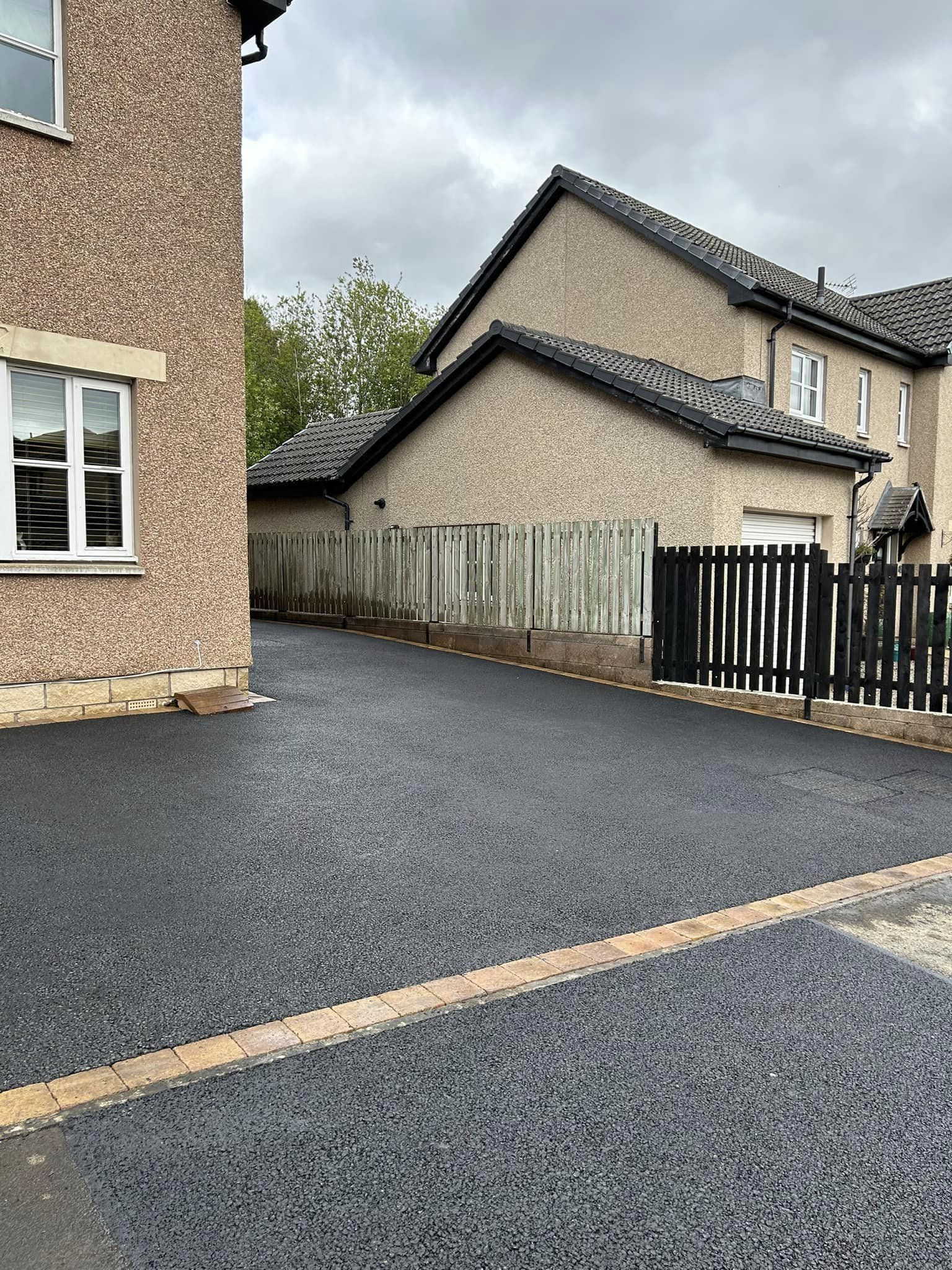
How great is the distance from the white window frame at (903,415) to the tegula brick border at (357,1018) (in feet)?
67.1

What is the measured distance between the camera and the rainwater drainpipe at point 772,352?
18.0 metres

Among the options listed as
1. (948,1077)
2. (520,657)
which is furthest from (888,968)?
(520,657)

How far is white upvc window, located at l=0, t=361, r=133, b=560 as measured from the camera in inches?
323

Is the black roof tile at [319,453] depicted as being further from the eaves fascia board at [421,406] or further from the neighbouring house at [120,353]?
the neighbouring house at [120,353]

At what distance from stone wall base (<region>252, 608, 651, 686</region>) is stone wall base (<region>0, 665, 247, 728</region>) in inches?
204

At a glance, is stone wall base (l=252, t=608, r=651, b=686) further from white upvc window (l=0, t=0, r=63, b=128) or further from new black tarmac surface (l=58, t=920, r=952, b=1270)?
new black tarmac surface (l=58, t=920, r=952, b=1270)

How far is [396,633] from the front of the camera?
17031 mm

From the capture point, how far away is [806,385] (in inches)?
771

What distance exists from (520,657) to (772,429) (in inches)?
195

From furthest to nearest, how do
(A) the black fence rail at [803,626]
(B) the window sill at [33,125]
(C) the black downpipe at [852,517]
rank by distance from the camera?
(C) the black downpipe at [852,517] → (A) the black fence rail at [803,626] → (B) the window sill at [33,125]

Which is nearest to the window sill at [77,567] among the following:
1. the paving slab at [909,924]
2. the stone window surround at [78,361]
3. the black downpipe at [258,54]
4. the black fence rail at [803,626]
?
the stone window surround at [78,361]

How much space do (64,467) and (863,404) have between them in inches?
721

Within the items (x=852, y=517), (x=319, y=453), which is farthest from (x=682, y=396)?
(x=319, y=453)

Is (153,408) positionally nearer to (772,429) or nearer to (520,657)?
(520,657)
